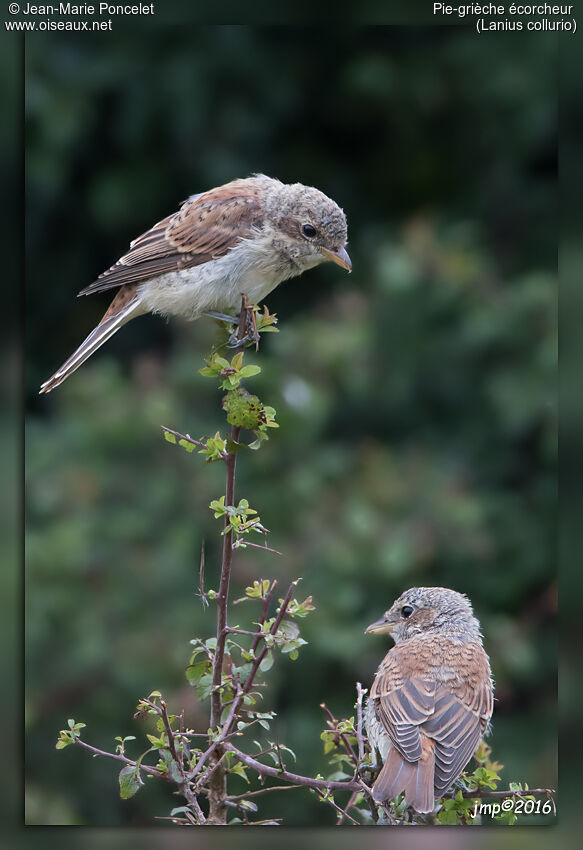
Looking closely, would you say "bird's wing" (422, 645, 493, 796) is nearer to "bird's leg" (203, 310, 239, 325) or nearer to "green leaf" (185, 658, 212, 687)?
"green leaf" (185, 658, 212, 687)

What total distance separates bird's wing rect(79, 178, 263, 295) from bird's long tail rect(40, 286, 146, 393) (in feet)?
0.19

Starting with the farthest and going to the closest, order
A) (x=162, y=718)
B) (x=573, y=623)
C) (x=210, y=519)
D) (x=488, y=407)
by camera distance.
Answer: (x=488, y=407) → (x=210, y=519) → (x=573, y=623) → (x=162, y=718)

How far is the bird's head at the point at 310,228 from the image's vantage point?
273cm

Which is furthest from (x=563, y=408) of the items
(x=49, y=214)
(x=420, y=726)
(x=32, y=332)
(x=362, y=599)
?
(x=49, y=214)

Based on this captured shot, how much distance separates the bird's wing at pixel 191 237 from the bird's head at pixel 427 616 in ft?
3.88

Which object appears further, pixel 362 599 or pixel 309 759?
pixel 362 599

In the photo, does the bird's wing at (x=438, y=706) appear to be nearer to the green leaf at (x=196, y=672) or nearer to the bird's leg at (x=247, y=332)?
the green leaf at (x=196, y=672)

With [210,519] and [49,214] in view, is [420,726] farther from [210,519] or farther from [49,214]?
[49,214]

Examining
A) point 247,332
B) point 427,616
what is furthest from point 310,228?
point 427,616

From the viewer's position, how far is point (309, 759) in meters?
3.86

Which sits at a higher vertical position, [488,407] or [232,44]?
[232,44]

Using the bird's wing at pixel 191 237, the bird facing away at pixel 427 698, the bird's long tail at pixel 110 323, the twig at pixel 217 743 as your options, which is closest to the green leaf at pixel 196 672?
the twig at pixel 217 743

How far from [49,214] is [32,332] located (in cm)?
55

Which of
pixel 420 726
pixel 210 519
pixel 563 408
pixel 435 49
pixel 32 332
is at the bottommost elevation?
pixel 420 726
